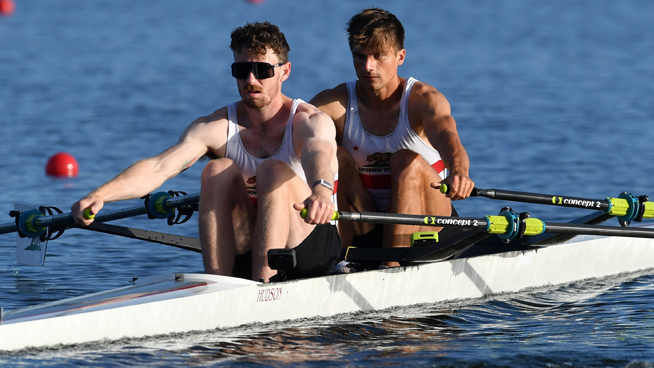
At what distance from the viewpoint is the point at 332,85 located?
19.7m

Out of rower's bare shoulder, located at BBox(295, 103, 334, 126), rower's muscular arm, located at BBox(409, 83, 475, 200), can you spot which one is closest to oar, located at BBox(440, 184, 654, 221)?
rower's muscular arm, located at BBox(409, 83, 475, 200)

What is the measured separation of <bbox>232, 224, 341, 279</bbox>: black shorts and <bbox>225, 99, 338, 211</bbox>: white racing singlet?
206 mm

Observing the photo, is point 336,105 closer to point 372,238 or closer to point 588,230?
point 372,238

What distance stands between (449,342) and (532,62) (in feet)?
63.8

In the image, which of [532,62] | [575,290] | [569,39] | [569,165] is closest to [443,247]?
[575,290]

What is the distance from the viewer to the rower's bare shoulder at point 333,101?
6270 mm

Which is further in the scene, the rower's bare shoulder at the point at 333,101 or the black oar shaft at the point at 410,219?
the rower's bare shoulder at the point at 333,101

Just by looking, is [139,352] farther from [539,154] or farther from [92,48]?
[92,48]

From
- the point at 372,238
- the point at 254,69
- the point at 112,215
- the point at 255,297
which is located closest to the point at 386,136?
the point at 372,238

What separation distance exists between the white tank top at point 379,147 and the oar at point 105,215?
126cm

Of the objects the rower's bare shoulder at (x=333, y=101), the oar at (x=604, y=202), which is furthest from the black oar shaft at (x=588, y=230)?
the rower's bare shoulder at (x=333, y=101)

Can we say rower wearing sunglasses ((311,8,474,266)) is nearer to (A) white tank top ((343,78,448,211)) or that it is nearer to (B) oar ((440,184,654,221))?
(A) white tank top ((343,78,448,211))

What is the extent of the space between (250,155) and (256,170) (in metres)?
0.16

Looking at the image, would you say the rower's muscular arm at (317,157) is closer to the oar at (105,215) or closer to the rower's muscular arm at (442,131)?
the rower's muscular arm at (442,131)
